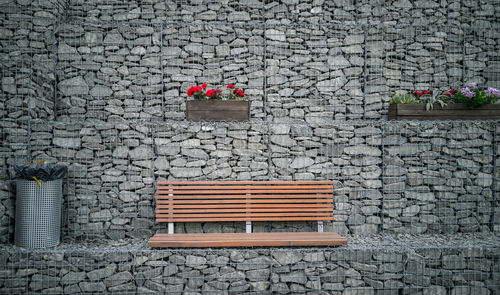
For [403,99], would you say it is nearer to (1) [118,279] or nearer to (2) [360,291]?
(2) [360,291]

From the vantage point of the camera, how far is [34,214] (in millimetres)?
4125

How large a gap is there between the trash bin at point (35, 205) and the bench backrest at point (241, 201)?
51.1 inches

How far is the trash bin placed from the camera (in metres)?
4.10

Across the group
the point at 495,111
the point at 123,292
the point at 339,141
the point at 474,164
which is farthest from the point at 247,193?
the point at 495,111

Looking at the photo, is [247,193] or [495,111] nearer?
[247,193]

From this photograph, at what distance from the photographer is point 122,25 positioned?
5352 millimetres

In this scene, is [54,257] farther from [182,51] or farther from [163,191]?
[182,51]

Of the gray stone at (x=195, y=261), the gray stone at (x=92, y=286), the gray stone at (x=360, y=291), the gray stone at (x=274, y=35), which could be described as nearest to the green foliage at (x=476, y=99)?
the gray stone at (x=274, y=35)

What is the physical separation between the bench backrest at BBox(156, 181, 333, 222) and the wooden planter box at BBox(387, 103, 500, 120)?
169 centimetres

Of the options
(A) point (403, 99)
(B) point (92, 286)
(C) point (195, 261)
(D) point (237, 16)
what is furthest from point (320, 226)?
(D) point (237, 16)

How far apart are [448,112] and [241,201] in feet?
11.2

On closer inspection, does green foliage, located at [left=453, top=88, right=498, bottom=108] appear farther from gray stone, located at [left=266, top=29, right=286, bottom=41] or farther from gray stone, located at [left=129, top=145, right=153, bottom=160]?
gray stone, located at [left=129, top=145, right=153, bottom=160]

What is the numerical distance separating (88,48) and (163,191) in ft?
8.88

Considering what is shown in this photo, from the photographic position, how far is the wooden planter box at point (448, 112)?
507cm
